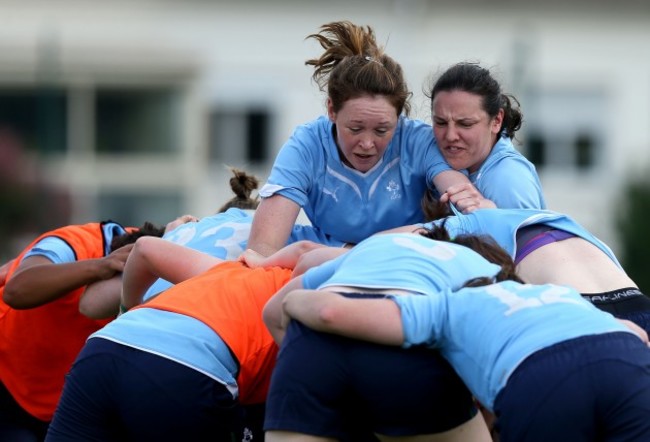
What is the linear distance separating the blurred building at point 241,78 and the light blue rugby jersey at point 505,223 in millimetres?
18883

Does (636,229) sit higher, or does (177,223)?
(177,223)

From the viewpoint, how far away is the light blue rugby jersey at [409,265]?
4004 millimetres

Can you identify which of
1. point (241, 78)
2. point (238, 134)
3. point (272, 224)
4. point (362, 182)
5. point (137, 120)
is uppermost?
point (362, 182)

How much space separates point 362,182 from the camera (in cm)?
564

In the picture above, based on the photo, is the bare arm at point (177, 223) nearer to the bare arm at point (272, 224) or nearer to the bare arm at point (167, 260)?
the bare arm at point (272, 224)

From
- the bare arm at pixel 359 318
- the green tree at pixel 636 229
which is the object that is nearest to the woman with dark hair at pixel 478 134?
the bare arm at pixel 359 318

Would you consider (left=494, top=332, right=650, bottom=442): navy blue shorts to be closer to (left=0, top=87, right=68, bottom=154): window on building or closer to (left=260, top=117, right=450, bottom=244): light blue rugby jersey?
(left=260, top=117, right=450, bottom=244): light blue rugby jersey

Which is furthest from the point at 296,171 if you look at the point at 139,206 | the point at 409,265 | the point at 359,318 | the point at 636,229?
the point at 139,206

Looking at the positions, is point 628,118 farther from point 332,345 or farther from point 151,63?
point 332,345

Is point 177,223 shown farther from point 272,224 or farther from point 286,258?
point 286,258

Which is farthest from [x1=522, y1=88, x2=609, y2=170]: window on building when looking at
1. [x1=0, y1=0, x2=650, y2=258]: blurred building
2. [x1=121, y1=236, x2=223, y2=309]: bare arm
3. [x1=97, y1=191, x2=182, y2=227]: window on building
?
[x1=121, y1=236, x2=223, y2=309]: bare arm

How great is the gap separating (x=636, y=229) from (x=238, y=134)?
8726mm

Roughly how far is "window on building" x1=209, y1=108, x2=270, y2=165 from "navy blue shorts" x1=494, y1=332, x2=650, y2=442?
20.7m

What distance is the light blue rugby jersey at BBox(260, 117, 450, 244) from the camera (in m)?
5.64
